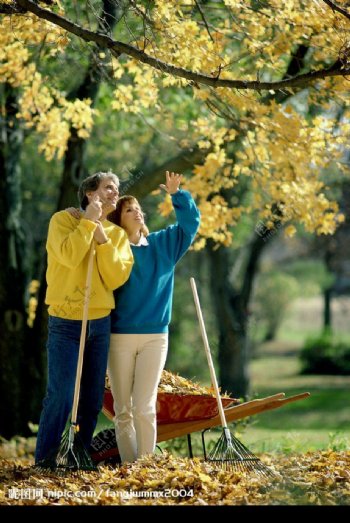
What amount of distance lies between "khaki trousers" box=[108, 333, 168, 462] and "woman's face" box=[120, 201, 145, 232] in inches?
28.3

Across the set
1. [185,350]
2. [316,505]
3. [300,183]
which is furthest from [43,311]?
[185,350]

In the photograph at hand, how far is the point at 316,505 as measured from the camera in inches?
189

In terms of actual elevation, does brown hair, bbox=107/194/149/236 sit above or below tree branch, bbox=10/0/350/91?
below

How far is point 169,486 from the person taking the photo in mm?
5316

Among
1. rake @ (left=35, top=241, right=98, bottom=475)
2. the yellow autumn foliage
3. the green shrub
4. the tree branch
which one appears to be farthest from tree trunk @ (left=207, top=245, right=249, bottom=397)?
rake @ (left=35, top=241, right=98, bottom=475)

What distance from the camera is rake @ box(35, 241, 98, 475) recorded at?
564 cm

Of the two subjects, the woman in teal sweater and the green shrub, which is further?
the green shrub

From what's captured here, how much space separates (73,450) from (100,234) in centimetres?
131

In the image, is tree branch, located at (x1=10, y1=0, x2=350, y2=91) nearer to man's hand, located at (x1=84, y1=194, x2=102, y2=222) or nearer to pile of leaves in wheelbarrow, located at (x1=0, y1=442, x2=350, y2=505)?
man's hand, located at (x1=84, y1=194, x2=102, y2=222)

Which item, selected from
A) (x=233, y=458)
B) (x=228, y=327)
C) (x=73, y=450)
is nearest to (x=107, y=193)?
(x=73, y=450)

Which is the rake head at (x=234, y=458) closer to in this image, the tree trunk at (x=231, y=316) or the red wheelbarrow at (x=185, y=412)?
the red wheelbarrow at (x=185, y=412)

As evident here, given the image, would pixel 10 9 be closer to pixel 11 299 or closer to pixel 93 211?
pixel 93 211

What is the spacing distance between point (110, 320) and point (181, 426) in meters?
0.96

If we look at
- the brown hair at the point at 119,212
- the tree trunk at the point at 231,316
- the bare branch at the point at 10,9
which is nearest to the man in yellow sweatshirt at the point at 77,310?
the brown hair at the point at 119,212
